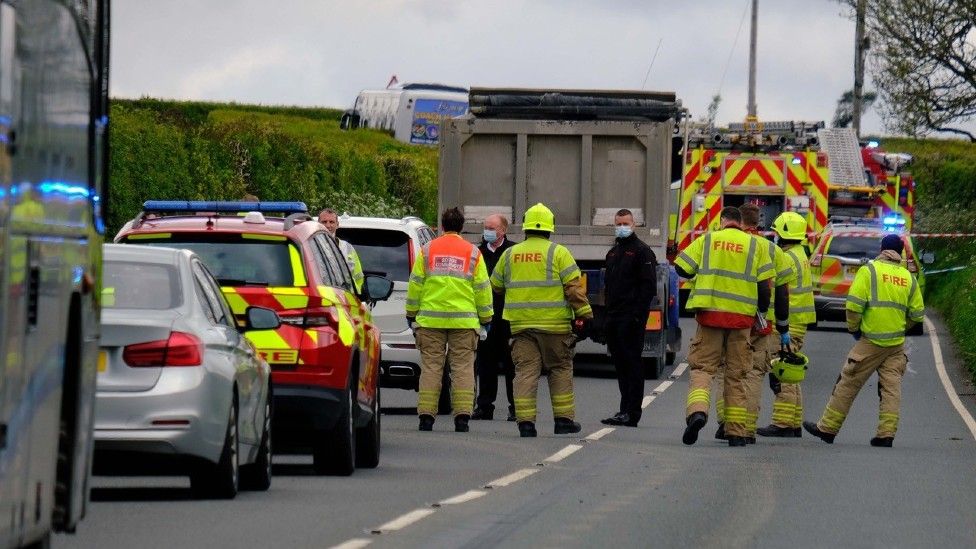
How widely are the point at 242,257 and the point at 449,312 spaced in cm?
431

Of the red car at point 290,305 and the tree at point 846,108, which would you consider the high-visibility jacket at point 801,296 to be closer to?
the red car at point 290,305

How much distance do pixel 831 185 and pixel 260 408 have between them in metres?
31.4

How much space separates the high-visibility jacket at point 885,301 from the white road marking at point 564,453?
292cm

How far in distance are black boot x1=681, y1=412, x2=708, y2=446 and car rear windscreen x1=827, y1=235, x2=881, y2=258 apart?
17.0m

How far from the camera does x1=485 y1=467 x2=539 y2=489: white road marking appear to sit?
12.6 meters

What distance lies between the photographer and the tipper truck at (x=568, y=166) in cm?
2292

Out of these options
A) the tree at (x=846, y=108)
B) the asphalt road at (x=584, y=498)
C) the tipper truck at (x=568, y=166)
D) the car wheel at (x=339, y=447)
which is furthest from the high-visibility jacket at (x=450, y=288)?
the tree at (x=846, y=108)

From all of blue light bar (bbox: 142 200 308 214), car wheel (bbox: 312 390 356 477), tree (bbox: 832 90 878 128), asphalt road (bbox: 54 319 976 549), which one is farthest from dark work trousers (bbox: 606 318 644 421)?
tree (bbox: 832 90 878 128)

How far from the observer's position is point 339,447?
42.8 feet

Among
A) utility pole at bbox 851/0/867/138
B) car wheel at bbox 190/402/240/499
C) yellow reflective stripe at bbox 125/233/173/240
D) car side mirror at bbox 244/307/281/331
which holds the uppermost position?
utility pole at bbox 851/0/867/138

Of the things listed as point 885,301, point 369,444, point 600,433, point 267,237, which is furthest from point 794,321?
point 267,237

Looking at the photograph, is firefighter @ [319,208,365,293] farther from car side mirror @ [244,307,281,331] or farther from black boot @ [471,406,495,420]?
car side mirror @ [244,307,281,331]

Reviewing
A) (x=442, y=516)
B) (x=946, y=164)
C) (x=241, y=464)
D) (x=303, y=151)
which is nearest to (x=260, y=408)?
(x=241, y=464)

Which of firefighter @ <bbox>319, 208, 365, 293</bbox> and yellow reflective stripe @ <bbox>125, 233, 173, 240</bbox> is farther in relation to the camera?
firefighter @ <bbox>319, 208, 365, 293</bbox>
